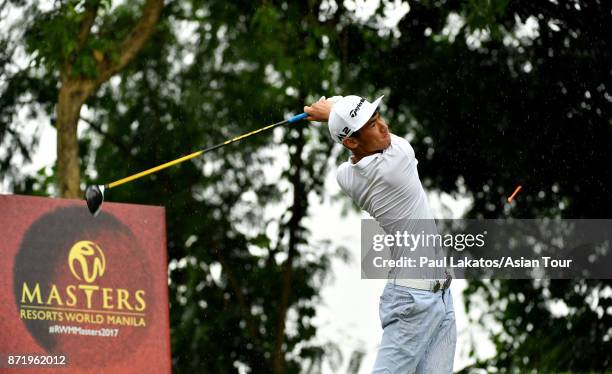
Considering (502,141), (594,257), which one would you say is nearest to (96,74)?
(502,141)

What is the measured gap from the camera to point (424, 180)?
14.6 m

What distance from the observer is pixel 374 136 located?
5750 mm

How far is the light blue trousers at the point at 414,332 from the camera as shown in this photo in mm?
5680

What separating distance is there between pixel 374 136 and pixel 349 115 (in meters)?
0.16

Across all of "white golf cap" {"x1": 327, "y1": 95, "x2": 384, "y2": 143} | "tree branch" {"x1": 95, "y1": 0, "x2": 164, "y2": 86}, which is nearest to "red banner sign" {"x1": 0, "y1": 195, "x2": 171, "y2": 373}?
"white golf cap" {"x1": 327, "y1": 95, "x2": 384, "y2": 143}

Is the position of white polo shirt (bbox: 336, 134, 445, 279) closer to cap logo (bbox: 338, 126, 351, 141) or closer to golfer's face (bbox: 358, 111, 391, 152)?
golfer's face (bbox: 358, 111, 391, 152)

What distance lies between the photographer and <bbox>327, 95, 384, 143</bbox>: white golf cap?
5.68 metres

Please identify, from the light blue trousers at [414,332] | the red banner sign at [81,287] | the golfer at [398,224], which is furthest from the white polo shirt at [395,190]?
the red banner sign at [81,287]

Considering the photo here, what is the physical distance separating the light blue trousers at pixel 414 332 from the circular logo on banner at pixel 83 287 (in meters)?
3.56

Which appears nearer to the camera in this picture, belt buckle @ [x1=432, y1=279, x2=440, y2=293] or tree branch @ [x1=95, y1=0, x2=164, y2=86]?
belt buckle @ [x1=432, y1=279, x2=440, y2=293]

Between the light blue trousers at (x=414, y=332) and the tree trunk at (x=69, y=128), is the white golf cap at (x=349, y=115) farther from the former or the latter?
the tree trunk at (x=69, y=128)

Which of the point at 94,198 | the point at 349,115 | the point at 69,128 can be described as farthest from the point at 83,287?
the point at 69,128

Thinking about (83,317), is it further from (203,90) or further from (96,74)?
(203,90)

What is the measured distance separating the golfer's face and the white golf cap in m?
0.04
